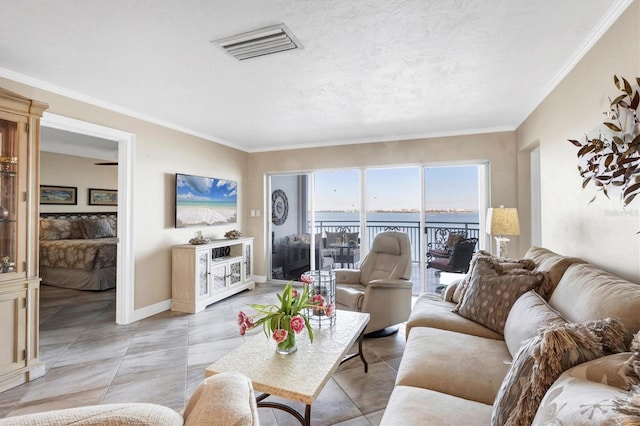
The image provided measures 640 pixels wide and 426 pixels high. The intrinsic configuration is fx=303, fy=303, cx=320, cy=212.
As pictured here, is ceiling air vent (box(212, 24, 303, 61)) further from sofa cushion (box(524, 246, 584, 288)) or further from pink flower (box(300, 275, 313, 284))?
sofa cushion (box(524, 246, 584, 288))

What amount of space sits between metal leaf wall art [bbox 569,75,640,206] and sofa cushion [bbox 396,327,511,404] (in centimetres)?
102

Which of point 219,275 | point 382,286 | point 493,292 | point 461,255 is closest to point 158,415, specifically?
point 493,292

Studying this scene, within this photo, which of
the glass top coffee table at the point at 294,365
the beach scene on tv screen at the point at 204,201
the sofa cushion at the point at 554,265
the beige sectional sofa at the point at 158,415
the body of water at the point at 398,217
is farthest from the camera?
the body of water at the point at 398,217

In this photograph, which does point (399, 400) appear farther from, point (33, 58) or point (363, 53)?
point (33, 58)

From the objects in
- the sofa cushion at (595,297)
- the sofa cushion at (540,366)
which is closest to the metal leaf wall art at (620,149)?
the sofa cushion at (595,297)

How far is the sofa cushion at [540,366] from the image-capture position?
0.97m

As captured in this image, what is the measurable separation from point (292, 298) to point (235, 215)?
3695 millimetres

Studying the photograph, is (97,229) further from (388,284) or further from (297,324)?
(297,324)

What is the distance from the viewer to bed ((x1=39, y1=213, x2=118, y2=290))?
496cm

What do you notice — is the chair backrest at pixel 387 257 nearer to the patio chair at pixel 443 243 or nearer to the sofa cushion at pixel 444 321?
the sofa cushion at pixel 444 321

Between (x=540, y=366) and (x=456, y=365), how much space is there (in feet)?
2.12

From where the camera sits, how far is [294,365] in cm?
162

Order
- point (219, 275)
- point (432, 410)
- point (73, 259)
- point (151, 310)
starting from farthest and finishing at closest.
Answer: point (73, 259) → point (219, 275) → point (151, 310) → point (432, 410)

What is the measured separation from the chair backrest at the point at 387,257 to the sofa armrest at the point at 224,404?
285 cm
